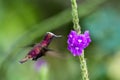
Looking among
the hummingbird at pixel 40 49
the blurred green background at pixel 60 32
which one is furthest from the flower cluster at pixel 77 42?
the blurred green background at pixel 60 32

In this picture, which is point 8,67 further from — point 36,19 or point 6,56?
point 36,19

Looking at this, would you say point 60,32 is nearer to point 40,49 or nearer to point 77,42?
point 40,49

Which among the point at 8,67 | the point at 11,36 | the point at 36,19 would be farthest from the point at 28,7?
the point at 8,67

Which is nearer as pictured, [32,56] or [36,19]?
[32,56]

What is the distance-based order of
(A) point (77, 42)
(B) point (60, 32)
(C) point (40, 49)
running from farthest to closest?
(B) point (60, 32) < (C) point (40, 49) < (A) point (77, 42)

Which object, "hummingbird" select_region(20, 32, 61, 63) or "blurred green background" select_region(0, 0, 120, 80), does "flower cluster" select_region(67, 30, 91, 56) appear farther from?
"blurred green background" select_region(0, 0, 120, 80)

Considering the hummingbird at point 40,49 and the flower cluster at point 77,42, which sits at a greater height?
the hummingbird at point 40,49

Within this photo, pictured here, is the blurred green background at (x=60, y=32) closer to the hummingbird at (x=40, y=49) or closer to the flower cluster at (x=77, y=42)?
the hummingbird at (x=40, y=49)

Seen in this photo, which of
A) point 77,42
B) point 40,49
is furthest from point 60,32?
point 77,42
